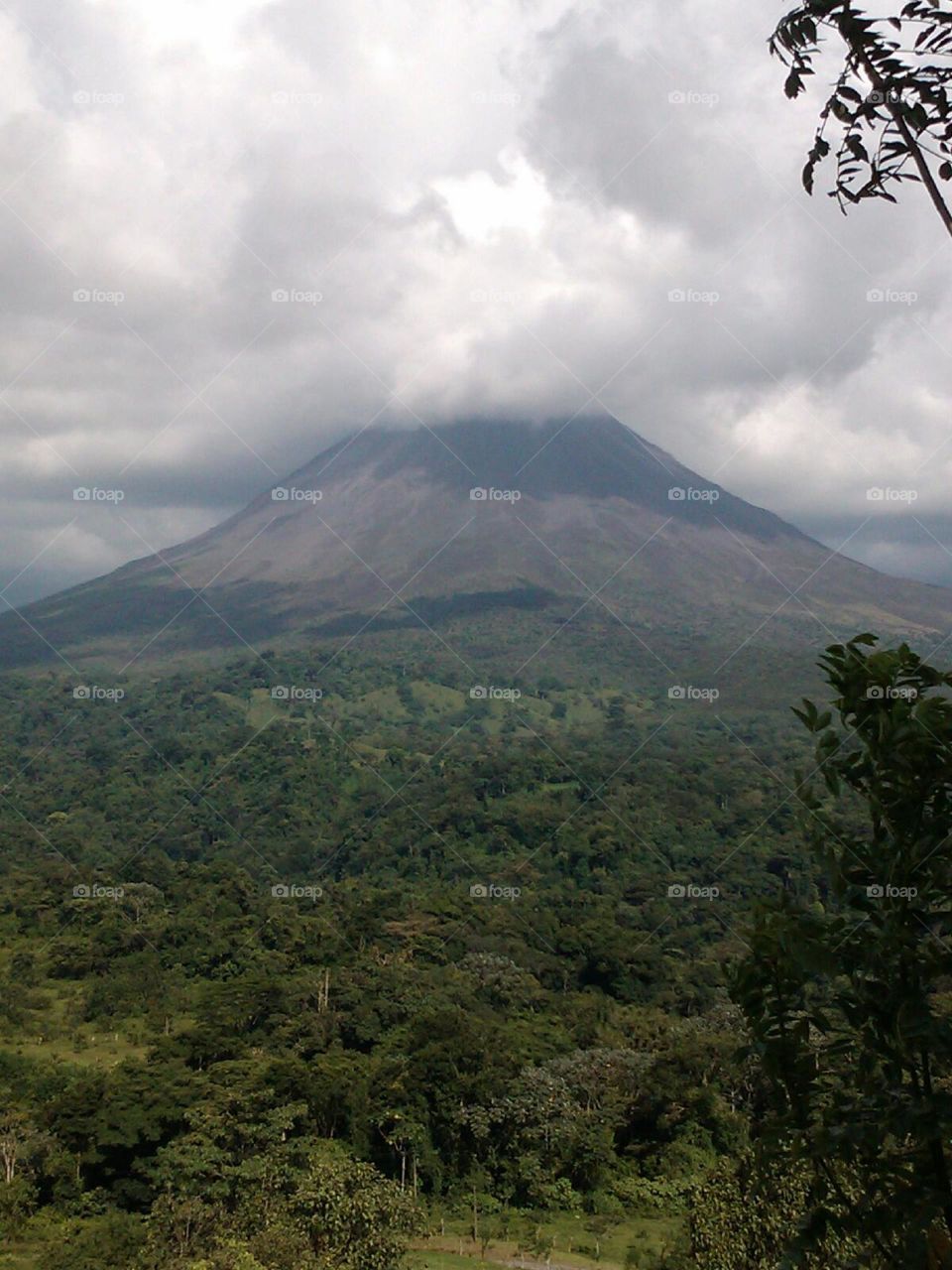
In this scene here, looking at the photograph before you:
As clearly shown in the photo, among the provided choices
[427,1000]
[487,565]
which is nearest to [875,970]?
[427,1000]

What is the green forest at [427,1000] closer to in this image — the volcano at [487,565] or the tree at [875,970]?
the tree at [875,970]

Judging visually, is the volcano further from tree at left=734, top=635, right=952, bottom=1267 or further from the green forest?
tree at left=734, top=635, right=952, bottom=1267

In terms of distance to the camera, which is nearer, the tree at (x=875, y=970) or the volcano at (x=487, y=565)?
the tree at (x=875, y=970)

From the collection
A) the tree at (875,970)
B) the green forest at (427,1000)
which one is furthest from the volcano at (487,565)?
the tree at (875,970)

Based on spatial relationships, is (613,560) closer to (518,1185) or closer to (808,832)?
(518,1185)

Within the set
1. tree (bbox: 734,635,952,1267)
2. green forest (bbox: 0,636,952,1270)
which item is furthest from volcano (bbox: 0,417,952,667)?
tree (bbox: 734,635,952,1267)
